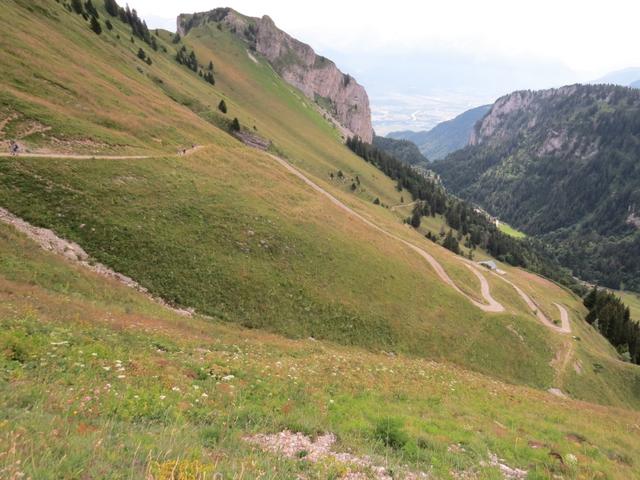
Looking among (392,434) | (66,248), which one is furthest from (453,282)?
(66,248)

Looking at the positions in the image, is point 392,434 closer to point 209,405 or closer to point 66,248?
point 209,405

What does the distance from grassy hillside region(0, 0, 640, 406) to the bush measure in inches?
770

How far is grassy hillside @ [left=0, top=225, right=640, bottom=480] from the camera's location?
25.0ft

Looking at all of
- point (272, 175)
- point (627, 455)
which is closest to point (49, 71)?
point (272, 175)

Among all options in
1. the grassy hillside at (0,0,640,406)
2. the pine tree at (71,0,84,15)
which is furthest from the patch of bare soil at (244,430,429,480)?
the pine tree at (71,0,84,15)

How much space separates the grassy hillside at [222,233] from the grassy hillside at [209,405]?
19.2 ft

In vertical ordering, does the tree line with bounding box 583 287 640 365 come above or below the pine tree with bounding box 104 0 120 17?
below

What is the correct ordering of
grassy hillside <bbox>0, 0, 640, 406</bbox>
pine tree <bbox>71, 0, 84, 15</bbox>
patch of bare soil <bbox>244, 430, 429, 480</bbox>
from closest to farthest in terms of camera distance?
1. patch of bare soil <bbox>244, 430, 429, 480</bbox>
2. grassy hillside <bbox>0, 0, 640, 406</bbox>
3. pine tree <bbox>71, 0, 84, 15</bbox>

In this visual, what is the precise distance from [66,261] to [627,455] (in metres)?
35.1

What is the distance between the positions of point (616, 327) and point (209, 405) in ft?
345

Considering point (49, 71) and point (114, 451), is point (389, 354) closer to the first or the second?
point (114, 451)

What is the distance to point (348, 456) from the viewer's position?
1076 centimetres

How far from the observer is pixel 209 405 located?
12578 millimetres

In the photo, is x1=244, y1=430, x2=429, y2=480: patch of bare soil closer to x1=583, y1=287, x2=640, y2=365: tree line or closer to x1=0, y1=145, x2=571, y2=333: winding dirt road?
x1=0, y1=145, x2=571, y2=333: winding dirt road
